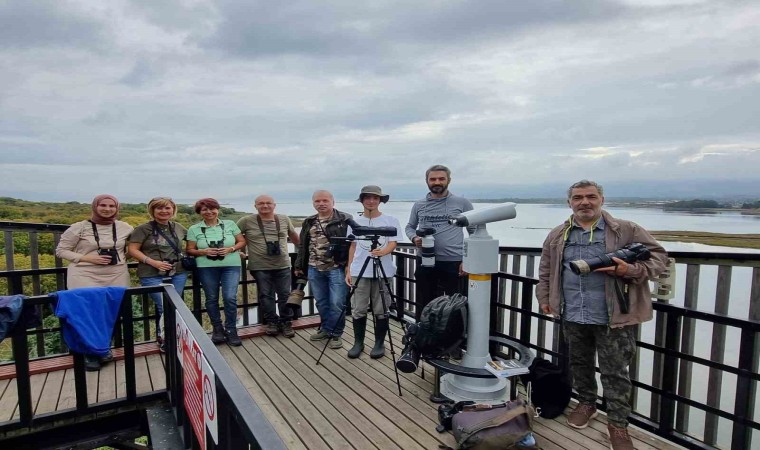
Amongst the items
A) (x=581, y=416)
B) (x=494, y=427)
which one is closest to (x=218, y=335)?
(x=494, y=427)

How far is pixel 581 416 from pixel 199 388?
2.19m

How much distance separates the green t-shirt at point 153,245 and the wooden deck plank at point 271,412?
970 millimetres

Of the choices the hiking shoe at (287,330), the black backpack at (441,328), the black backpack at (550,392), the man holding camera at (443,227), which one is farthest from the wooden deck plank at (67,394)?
the black backpack at (550,392)

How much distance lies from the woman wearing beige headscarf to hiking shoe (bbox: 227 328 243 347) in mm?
1029

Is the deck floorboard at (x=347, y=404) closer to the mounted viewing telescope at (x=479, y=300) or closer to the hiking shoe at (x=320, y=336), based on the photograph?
the hiking shoe at (x=320, y=336)

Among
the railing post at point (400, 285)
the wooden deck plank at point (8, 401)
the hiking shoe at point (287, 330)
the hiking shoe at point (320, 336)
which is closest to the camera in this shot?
the wooden deck plank at point (8, 401)

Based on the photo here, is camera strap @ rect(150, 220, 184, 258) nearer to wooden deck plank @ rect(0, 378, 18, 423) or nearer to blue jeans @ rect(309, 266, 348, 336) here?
blue jeans @ rect(309, 266, 348, 336)

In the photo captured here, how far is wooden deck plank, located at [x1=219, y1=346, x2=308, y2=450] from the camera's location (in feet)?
8.20

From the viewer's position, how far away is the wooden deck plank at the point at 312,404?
254 cm

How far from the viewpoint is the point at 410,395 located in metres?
3.07

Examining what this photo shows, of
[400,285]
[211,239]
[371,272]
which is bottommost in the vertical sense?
[400,285]

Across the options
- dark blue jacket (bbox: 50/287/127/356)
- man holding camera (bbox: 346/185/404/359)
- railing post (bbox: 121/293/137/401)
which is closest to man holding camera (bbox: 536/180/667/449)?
man holding camera (bbox: 346/185/404/359)

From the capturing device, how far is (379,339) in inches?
150

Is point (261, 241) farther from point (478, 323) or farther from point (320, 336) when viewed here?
point (478, 323)
